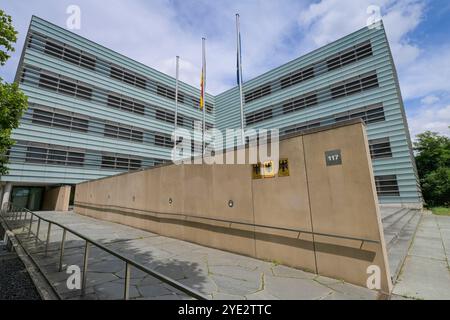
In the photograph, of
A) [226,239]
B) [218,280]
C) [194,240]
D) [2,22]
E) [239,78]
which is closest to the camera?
[218,280]

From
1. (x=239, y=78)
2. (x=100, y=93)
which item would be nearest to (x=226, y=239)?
(x=239, y=78)

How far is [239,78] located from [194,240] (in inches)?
388

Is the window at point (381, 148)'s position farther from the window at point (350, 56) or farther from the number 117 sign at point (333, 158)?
the number 117 sign at point (333, 158)


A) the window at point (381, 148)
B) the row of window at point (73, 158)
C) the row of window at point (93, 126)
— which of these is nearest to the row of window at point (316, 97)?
the window at point (381, 148)

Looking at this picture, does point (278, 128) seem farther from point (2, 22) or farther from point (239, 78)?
point (2, 22)

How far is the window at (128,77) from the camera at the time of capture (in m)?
21.9

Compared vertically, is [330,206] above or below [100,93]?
below

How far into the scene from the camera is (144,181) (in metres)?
A: 9.71

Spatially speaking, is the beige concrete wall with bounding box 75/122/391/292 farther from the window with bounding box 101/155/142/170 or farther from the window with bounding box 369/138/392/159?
the window with bounding box 369/138/392/159

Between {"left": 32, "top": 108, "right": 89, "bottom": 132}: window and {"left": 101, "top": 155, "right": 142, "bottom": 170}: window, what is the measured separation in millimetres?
3071

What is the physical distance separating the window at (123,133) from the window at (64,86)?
3.16m

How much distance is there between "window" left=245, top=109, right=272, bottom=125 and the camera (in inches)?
934

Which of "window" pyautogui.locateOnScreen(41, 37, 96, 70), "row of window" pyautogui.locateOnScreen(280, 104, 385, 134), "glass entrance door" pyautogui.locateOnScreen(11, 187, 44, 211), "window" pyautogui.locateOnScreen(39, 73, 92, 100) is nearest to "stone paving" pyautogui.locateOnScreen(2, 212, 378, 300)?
"row of window" pyautogui.locateOnScreen(280, 104, 385, 134)

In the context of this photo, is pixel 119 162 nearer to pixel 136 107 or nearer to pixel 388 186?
pixel 136 107
